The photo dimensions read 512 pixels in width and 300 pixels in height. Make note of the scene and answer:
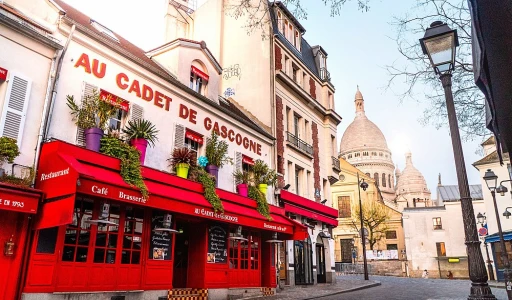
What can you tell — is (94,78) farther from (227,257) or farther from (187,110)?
(227,257)

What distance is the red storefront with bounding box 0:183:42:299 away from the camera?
7.93 meters

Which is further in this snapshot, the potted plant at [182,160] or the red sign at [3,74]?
the potted plant at [182,160]

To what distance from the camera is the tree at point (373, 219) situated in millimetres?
53625

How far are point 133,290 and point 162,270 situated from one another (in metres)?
1.17

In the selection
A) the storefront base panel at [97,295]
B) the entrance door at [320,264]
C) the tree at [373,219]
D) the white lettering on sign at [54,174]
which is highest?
the tree at [373,219]

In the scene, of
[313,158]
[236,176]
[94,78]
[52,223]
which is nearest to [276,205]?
[236,176]

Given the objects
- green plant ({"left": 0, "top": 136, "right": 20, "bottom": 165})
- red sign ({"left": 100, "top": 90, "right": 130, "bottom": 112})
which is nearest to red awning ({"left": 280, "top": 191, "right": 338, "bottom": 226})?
red sign ({"left": 100, "top": 90, "right": 130, "bottom": 112})

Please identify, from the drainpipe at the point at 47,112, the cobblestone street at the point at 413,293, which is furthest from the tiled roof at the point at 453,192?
the drainpipe at the point at 47,112

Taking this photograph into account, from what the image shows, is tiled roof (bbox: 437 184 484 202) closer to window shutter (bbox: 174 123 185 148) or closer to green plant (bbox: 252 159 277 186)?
green plant (bbox: 252 159 277 186)

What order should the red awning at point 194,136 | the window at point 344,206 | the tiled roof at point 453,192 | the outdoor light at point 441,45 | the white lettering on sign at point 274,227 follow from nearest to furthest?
1. the outdoor light at point 441,45
2. the red awning at point 194,136
3. the white lettering on sign at point 274,227
4. the tiled roof at point 453,192
5. the window at point 344,206

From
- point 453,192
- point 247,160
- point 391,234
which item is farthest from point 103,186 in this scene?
point 391,234

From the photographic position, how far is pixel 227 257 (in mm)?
14352

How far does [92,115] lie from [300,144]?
13515 mm

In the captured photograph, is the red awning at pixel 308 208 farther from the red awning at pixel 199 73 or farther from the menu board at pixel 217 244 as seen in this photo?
the red awning at pixel 199 73
